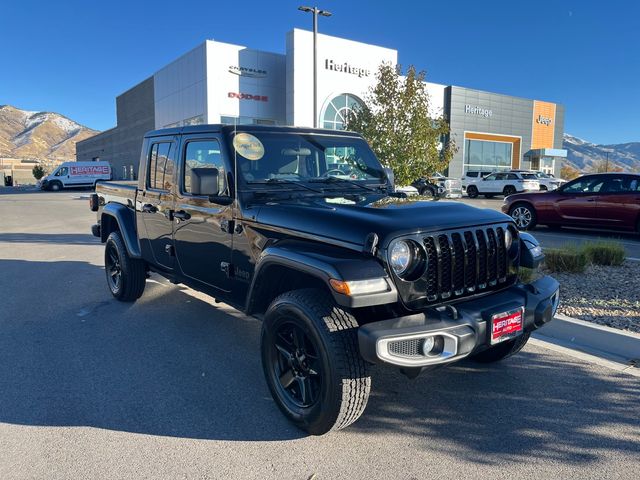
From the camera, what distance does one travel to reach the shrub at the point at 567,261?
679cm

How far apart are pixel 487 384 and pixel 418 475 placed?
1.34 metres

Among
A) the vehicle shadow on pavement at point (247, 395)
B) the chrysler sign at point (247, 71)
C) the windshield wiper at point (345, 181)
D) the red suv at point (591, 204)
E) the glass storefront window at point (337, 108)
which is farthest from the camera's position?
the glass storefront window at point (337, 108)

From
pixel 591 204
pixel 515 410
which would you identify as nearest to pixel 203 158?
pixel 515 410

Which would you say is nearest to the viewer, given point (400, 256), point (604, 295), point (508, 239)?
point (400, 256)

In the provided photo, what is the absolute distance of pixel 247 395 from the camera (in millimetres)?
3674

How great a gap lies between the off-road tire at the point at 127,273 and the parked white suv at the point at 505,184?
26.6 meters

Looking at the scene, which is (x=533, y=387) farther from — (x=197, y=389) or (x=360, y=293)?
(x=197, y=389)

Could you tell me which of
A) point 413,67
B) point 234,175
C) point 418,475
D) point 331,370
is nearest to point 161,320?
point 234,175

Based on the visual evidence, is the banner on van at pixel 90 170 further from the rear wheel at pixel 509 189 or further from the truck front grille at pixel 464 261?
the truck front grille at pixel 464 261

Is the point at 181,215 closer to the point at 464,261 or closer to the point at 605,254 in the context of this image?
the point at 464,261

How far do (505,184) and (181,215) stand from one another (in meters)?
27.9

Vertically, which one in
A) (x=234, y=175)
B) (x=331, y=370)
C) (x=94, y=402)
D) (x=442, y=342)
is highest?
(x=234, y=175)

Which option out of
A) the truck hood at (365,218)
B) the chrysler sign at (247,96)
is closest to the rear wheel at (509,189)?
the chrysler sign at (247,96)

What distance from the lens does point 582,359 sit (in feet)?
14.0
